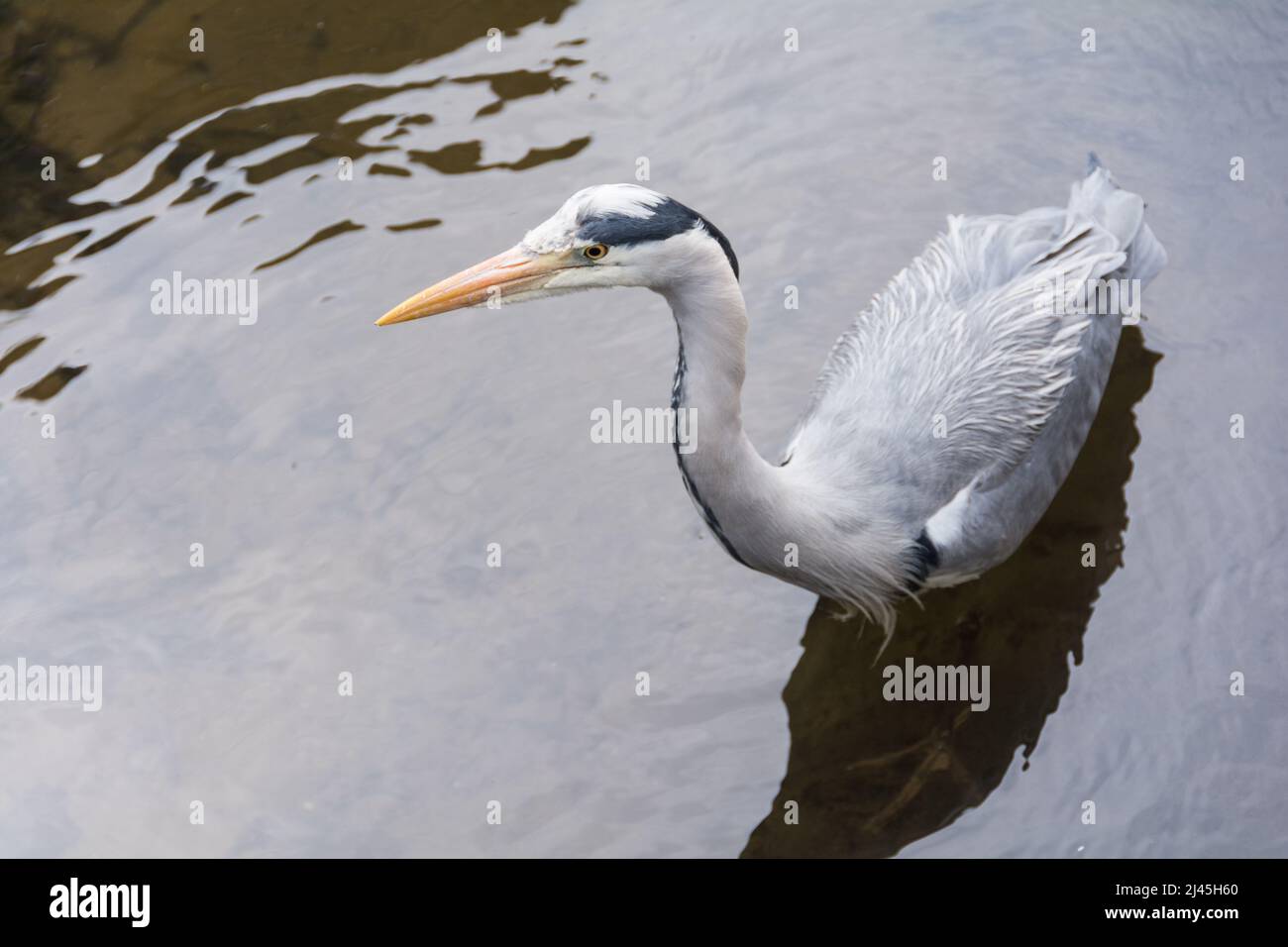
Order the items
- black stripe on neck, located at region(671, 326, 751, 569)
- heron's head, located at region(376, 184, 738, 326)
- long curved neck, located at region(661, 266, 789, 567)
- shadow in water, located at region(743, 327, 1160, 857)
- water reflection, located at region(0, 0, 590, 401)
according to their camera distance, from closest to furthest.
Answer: heron's head, located at region(376, 184, 738, 326), long curved neck, located at region(661, 266, 789, 567), black stripe on neck, located at region(671, 326, 751, 569), shadow in water, located at region(743, 327, 1160, 857), water reflection, located at region(0, 0, 590, 401)

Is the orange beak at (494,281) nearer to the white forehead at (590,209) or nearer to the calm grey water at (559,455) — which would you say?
the white forehead at (590,209)

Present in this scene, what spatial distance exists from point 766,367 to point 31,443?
3.54 m

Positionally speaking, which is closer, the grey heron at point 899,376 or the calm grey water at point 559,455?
the grey heron at point 899,376

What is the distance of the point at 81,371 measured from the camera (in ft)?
23.1

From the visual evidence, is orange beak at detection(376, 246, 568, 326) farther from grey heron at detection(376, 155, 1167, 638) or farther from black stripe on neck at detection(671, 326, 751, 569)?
black stripe on neck at detection(671, 326, 751, 569)

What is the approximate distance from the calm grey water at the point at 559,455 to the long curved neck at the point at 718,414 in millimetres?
1049

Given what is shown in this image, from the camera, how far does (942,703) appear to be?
5820 millimetres

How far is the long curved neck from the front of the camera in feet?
15.0

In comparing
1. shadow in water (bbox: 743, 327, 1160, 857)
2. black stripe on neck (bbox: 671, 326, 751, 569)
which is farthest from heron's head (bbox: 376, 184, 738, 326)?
shadow in water (bbox: 743, 327, 1160, 857)

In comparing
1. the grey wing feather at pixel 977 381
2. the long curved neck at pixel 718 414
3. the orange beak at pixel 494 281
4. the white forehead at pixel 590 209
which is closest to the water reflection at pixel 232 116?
the grey wing feather at pixel 977 381

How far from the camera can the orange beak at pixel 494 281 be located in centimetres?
465

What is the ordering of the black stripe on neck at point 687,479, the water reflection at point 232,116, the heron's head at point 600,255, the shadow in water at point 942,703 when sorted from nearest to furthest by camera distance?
the heron's head at point 600,255 < the black stripe on neck at point 687,479 < the shadow in water at point 942,703 < the water reflection at point 232,116

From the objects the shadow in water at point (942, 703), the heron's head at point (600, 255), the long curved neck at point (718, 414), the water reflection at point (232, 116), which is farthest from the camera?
the water reflection at point (232, 116)

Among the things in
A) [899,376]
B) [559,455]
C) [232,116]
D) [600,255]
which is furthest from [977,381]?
[232,116]
